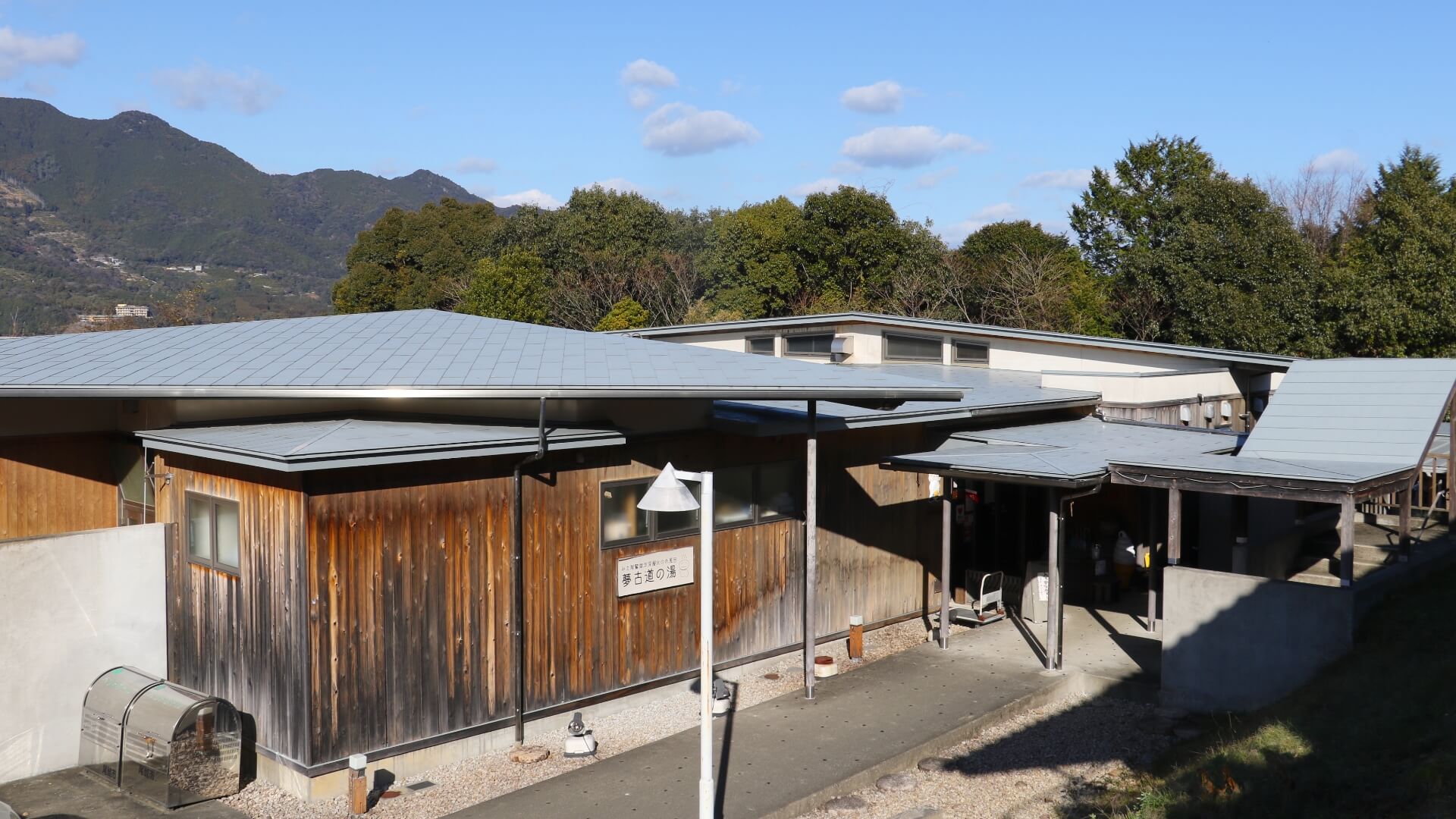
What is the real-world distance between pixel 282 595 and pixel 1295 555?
588 inches

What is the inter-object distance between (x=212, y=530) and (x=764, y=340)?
1434 centimetres

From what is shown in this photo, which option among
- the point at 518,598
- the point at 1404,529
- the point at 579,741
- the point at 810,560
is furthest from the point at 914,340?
the point at 579,741

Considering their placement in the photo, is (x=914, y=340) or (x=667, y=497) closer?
(x=667, y=497)

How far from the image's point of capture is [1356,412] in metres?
13.0

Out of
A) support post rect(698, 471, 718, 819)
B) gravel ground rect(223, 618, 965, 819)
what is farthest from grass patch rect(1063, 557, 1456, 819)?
gravel ground rect(223, 618, 965, 819)

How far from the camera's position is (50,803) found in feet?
30.0

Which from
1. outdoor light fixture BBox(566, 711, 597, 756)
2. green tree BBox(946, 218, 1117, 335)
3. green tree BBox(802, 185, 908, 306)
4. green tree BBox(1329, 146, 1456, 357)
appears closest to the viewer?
outdoor light fixture BBox(566, 711, 597, 756)

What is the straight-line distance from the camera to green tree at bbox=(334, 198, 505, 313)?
216 ft

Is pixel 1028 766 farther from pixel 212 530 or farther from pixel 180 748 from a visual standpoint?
pixel 212 530

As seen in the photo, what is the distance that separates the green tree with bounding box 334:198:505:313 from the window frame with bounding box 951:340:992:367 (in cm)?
4758

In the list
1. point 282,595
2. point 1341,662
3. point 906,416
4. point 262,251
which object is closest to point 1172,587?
point 1341,662

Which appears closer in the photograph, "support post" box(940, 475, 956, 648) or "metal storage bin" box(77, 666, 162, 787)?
"metal storage bin" box(77, 666, 162, 787)

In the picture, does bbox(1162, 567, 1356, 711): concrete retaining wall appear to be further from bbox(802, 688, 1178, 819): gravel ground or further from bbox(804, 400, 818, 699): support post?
bbox(804, 400, 818, 699): support post

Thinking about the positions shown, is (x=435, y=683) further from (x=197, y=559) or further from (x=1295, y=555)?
(x=1295, y=555)
